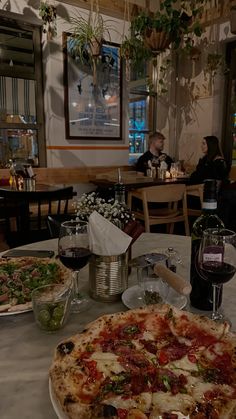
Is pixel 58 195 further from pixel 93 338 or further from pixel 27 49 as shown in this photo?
pixel 27 49

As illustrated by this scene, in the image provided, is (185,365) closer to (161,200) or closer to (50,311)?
(50,311)

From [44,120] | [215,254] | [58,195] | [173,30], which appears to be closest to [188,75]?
[173,30]

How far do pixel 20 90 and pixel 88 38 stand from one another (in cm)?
114

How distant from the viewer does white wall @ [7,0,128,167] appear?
452 cm

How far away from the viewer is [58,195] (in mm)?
2816

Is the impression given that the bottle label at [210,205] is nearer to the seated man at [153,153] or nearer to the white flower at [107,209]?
the white flower at [107,209]

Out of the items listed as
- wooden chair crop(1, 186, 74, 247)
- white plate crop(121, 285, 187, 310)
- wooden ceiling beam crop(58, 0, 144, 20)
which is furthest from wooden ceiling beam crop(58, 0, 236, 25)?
white plate crop(121, 285, 187, 310)

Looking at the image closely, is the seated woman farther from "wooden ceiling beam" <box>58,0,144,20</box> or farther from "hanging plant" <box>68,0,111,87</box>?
"wooden ceiling beam" <box>58,0,144,20</box>

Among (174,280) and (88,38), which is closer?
(174,280)

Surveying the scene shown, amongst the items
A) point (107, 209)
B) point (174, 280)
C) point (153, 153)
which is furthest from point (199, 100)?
point (174, 280)

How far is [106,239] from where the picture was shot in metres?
0.92

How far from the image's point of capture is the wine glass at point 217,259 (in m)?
0.84

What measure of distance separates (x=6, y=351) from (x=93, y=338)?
8.7 inches

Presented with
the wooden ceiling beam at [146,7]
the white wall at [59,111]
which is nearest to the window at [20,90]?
the white wall at [59,111]
